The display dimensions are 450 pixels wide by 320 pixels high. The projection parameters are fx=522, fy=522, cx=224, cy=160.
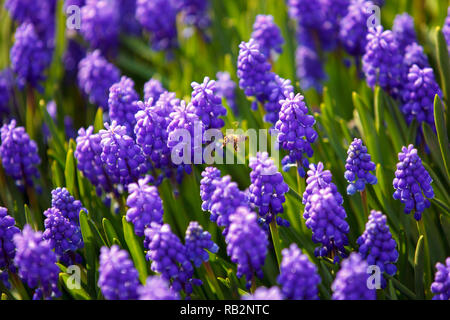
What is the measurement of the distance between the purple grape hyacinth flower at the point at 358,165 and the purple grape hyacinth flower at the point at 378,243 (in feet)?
1.06

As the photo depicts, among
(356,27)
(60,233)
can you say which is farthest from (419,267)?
(356,27)

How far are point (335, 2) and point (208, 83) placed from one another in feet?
8.36

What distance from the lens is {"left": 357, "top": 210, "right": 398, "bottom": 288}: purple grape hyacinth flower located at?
3104 mm

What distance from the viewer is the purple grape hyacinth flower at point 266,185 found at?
3.16 meters

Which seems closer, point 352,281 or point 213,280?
point 352,281

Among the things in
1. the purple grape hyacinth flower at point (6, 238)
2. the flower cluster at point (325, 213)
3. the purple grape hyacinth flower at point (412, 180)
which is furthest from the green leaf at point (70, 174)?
the purple grape hyacinth flower at point (412, 180)

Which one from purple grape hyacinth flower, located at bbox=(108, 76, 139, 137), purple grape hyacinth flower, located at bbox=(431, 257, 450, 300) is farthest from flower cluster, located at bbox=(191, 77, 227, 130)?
purple grape hyacinth flower, located at bbox=(431, 257, 450, 300)

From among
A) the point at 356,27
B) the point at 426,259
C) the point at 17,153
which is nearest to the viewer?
the point at 426,259

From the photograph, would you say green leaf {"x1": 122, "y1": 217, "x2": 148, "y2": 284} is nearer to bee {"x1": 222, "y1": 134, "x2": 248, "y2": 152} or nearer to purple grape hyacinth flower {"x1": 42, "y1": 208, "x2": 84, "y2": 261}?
purple grape hyacinth flower {"x1": 42, "y1": 208, "x2": 84, "y2": 261}

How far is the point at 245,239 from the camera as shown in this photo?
2.87 metres

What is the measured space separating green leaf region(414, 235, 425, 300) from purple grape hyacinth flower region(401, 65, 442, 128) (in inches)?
46.2

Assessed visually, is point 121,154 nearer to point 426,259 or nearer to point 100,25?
point 426,259

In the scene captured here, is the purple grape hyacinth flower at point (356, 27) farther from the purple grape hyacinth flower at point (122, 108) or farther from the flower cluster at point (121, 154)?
the flower cluster at point (121, 154)

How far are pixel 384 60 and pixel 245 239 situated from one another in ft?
7.20
